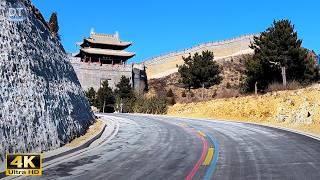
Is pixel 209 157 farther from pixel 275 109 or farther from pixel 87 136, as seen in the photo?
pixel 275 109

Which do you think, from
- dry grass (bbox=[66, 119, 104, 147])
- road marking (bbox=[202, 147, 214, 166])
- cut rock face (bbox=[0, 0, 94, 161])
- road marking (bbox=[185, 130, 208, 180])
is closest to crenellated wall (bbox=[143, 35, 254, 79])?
dry grass (bbox=[66, 119, 104, 147])

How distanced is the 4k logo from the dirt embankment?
14.7 meters

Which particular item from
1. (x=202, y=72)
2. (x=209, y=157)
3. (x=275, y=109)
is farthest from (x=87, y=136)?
(x=202, y=72)

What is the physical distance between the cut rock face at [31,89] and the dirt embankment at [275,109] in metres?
11.8

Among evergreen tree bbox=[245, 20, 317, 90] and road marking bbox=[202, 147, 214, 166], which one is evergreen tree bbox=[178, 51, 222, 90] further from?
road marking bbox=[202, 147, 214, 166]

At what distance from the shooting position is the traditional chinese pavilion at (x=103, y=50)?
7781 centimetres

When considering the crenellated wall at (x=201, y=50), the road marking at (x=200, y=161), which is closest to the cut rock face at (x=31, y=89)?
the road marking at (x=200, y=161)

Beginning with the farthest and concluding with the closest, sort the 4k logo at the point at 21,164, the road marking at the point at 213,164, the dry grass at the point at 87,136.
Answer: the dry grass at the point at 87,136 < the road marking at the point at 213,164 < the 4k logo at the point at 21,164

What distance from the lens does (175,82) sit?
294 feet

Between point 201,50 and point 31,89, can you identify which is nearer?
point 31,89

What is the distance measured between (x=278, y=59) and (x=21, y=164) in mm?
33009

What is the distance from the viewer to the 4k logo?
952 centimetres

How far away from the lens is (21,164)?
9492mm

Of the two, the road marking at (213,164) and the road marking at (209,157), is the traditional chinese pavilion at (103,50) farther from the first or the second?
the road marking at (209,157)
